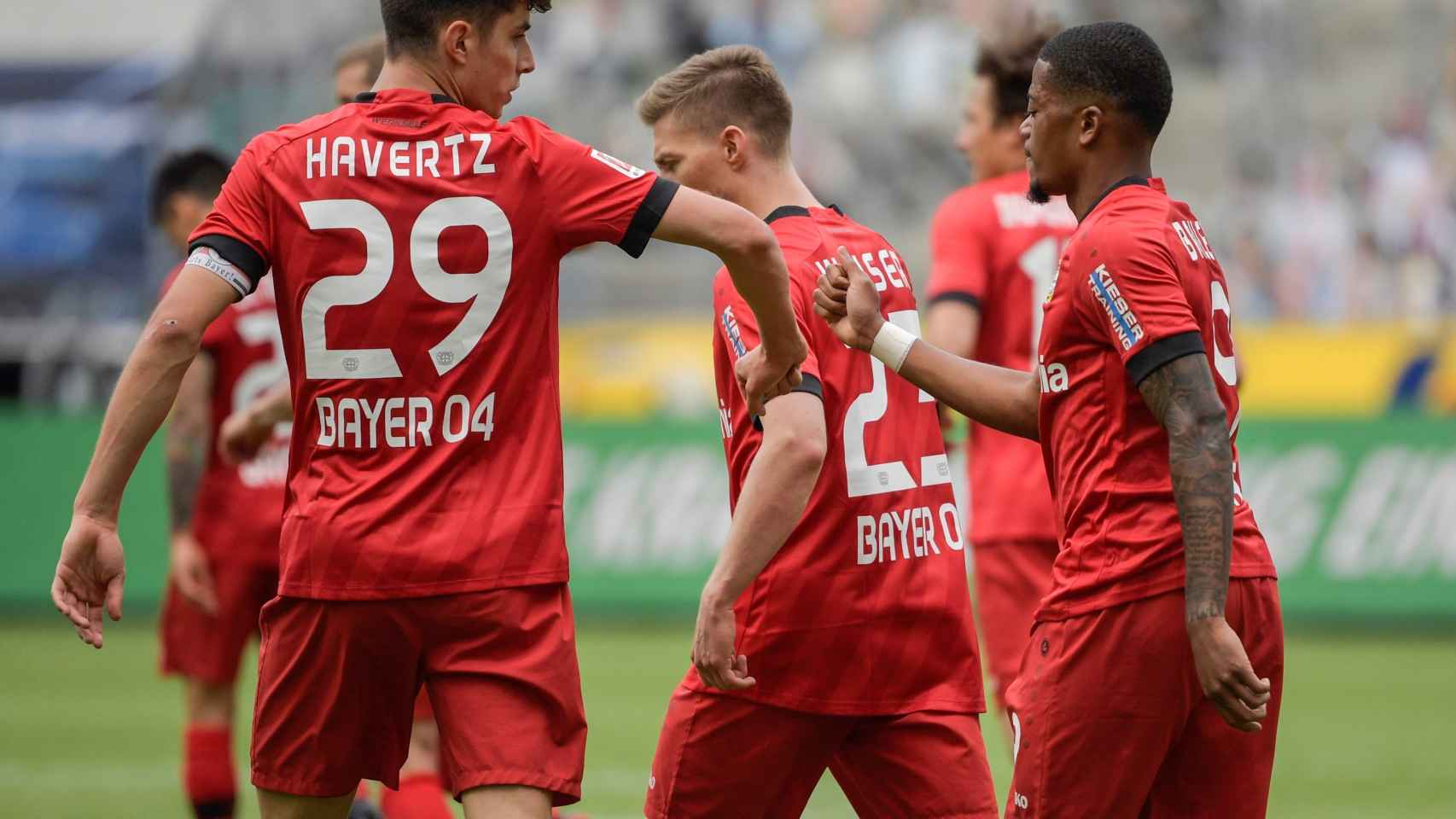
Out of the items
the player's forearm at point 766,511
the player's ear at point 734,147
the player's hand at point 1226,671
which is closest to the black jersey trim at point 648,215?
the player's forearm at point 766,511

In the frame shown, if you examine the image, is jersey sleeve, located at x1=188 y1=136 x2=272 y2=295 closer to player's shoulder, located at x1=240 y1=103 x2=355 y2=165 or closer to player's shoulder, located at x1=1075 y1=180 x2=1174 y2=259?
player's shoulder, located at x1=240 y1=103 x2=355 y2=165

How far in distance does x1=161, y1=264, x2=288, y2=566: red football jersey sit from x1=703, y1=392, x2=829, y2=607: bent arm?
3.23m

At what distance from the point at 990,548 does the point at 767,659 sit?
1.81 m

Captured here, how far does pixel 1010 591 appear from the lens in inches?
235

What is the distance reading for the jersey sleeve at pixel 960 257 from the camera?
230 inches

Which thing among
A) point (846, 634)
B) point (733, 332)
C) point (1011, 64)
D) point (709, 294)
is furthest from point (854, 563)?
point (709, 294)

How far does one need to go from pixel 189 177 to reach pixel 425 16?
3674 millimetres

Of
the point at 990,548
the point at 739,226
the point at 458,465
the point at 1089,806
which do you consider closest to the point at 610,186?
the point at 739,226

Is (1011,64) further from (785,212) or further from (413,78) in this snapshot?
(413,78)

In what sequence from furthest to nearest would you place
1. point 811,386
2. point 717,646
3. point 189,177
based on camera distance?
Answer: 1. point 189,177
2. point 811,386
3. point 717,646

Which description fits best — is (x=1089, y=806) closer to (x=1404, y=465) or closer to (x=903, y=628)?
(x=903, y=628)

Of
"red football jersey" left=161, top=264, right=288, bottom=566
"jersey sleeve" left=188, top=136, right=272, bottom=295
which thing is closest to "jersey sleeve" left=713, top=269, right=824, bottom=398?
"jersey sleeve" left=188, top=136, right=272, bottom=295

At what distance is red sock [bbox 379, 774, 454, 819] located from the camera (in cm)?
620

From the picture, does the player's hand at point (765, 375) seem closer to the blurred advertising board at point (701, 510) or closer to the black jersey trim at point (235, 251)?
the black jersey trim at point (235, 251)
